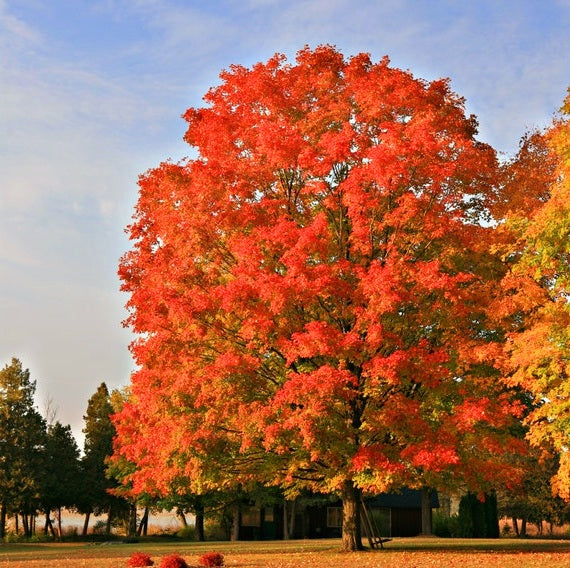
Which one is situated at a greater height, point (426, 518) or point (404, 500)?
point (404, 500)

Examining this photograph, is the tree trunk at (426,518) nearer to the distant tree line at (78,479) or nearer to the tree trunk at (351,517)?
the distant tree line at (78,479)

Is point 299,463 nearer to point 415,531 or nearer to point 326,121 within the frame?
point 326,121

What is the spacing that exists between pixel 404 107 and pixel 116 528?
72744 mm

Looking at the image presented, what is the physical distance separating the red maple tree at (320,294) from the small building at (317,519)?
99.4ft

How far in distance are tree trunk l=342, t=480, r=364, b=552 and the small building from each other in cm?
2681

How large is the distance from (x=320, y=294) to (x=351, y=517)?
9503 mm

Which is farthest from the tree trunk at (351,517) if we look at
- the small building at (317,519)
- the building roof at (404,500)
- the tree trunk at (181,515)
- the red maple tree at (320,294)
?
the building roof at (404,500)

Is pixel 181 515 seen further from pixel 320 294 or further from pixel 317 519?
pixel 320 294

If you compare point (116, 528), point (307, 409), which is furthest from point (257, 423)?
point (116, 528)

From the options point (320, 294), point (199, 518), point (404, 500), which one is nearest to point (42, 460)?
point (199, 518)

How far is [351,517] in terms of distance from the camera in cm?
2945

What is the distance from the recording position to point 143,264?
29453 millimetres

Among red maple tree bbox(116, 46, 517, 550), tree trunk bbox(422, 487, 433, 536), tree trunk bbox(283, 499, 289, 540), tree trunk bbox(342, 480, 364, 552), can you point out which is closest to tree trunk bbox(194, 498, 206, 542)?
tree trunk bbox(283, 499, 289, 540)

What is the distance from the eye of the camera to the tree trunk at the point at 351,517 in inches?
1154
